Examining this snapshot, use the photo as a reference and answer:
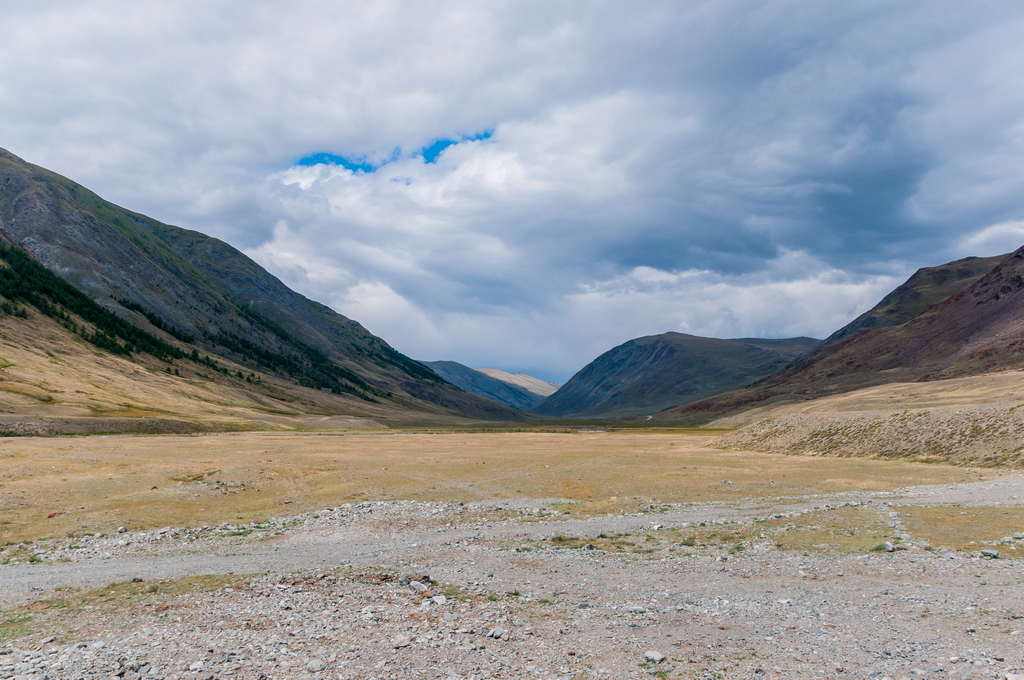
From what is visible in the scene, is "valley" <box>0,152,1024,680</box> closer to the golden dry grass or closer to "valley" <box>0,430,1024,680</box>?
"valley" <box>0,430,1024,680</box>

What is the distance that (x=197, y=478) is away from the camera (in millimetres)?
41062

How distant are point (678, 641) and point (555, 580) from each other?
253 inches

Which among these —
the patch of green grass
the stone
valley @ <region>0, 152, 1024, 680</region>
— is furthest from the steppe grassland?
the stone

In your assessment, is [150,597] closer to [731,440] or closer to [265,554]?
[265,554]

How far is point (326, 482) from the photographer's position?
1731 inches

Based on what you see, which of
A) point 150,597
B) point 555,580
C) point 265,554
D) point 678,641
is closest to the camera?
point 678,641

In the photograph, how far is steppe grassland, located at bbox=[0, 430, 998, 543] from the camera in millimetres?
31016

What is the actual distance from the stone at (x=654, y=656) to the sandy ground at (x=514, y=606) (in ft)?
0.28

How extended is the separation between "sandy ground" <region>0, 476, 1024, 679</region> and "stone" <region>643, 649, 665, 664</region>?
0.28 feet

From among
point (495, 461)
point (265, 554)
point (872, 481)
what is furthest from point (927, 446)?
point (265, 554)

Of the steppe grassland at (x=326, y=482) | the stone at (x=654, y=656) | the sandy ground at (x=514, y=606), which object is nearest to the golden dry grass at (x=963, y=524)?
the sandy ground at (x=514, y=606)

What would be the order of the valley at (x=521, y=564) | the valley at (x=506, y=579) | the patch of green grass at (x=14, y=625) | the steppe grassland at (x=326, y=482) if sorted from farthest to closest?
the steppe grassland at (x=326, y=482)
the patch of green grass at (x=14, y=625)
the valley at (x=521, y=564)
the valley at (x=506, y=579)

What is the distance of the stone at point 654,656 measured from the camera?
12148 mm

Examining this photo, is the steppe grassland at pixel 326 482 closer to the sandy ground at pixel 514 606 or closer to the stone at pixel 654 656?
the sandy ground at pixel 514 606
